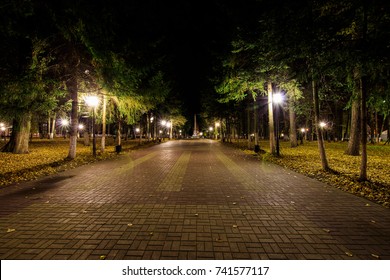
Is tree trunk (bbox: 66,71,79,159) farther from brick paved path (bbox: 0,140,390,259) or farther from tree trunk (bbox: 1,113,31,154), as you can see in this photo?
brick paved path (bbox: 0,140,390,259)

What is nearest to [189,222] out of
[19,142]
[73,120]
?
[73,120]

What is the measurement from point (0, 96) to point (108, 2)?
28.2 feet

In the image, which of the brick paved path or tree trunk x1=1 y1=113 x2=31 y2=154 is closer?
the brick paved path

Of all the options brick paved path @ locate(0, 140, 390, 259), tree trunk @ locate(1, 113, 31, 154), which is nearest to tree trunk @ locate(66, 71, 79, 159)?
tree trunk @ locate(1, 113, 31, 154)

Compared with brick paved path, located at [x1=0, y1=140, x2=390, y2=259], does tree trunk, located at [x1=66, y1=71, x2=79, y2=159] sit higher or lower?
higher

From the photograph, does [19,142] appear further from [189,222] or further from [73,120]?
[189,222]

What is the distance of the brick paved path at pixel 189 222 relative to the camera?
3709mm

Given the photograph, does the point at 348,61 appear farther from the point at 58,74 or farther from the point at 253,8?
the point at 58,74

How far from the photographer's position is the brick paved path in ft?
12.2

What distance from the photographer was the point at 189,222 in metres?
4.87

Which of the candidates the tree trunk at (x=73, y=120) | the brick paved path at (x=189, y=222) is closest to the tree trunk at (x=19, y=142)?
the tree trunk at (x=73, y=120)

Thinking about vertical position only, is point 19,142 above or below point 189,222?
above

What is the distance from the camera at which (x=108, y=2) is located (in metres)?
14.8

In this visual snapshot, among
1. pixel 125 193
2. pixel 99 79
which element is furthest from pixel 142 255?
pixel 99 79
